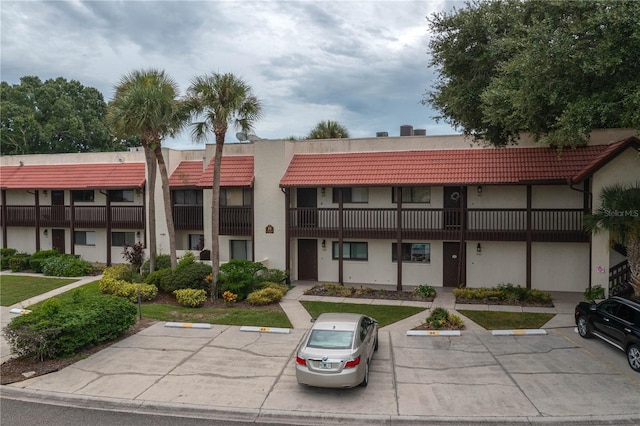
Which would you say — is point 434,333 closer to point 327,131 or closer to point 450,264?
point 450,264

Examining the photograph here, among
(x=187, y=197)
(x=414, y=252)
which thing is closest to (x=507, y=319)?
(x=414, y=252)

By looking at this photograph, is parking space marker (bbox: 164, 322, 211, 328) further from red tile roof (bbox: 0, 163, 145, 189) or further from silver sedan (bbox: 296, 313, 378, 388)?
red tile roof (bbox: 0, 163, 145, 189)

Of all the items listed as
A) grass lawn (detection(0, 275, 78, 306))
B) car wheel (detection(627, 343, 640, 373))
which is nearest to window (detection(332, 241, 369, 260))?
car wheel (detection(627, 343, 640, 373))

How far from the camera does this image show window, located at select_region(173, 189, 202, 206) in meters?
26.5

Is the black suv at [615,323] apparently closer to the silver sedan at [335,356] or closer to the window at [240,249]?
the silver sedan at [335,356]

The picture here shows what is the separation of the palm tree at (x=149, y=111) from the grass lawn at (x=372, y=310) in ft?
24.2

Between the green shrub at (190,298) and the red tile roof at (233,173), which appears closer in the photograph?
the green shrub at (190,298)

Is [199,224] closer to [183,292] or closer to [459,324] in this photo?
[183,292]

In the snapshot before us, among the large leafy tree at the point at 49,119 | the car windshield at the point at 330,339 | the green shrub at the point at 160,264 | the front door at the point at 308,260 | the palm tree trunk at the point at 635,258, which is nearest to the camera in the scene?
the car windshield at the point at 330,339

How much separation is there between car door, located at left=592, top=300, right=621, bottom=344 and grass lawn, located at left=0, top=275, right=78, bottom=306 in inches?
861

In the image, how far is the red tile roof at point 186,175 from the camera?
25.8 m

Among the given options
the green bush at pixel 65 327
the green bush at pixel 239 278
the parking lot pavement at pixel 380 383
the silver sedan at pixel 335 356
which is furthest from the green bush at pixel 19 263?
the silver sedan at pixel 335 356

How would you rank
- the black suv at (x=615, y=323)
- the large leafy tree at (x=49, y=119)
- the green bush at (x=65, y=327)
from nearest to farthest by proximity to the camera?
the black suv at (x=615, y=323) → the green bush at (x=65, y=327) → the large leafy tree at (x=49, y=119)

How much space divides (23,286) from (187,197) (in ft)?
30.0
